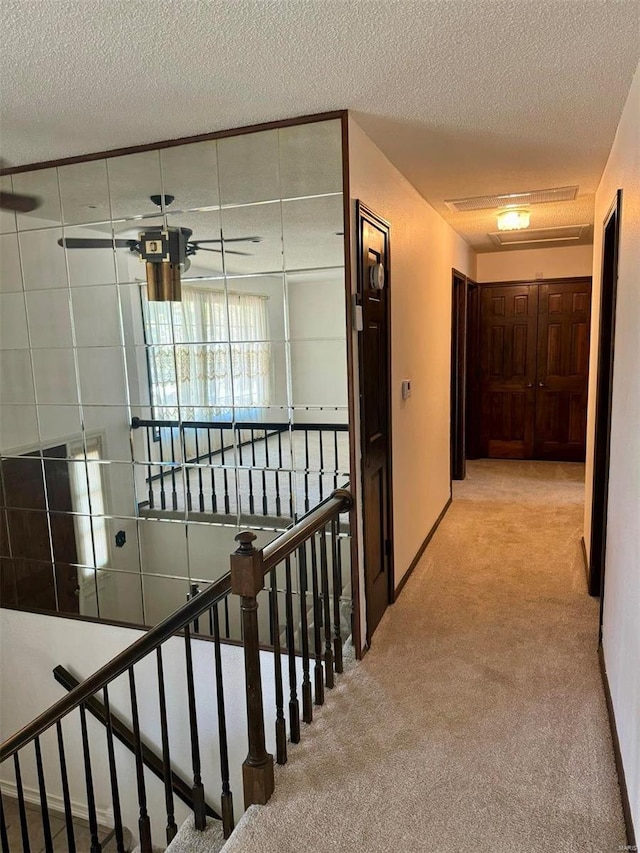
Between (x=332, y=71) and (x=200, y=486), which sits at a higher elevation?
(x=332, y=71)

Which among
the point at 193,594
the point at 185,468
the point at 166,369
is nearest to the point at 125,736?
the point at 193,594

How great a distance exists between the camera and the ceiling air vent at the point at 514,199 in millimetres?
3787

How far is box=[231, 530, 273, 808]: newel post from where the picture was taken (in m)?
1.90

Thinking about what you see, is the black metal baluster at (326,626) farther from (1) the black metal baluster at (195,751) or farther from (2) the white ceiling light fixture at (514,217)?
(2) the white ceiling light fixture at (514,217)

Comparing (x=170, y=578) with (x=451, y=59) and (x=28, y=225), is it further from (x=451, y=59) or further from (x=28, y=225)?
(x=451, y=59)

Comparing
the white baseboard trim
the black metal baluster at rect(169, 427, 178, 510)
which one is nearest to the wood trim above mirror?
the black metal baluster at rect(169, 427, 178, 510)

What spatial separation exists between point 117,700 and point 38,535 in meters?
1.15

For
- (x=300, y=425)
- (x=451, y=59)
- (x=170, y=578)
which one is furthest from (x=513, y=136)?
(x=170, y=578)

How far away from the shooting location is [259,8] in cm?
166

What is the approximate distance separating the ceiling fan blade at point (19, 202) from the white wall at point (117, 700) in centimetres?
247

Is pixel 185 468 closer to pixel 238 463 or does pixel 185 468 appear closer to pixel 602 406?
pixel 238 463

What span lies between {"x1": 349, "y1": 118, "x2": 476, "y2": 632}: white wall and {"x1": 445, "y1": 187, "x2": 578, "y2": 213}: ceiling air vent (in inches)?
8.8

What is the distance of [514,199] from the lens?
3924mm

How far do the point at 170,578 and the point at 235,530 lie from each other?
0.53 meters
